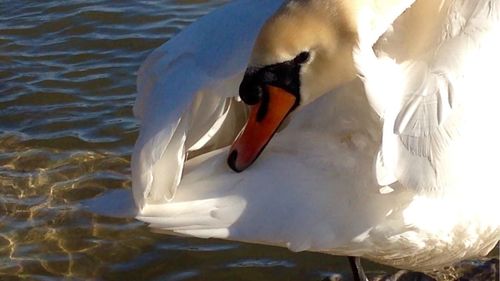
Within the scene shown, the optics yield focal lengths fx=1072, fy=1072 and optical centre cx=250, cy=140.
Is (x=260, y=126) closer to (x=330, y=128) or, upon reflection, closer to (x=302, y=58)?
(x=302, y=58)

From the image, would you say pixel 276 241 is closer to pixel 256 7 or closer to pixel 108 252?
pixel 256 7

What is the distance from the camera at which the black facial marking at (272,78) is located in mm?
2854

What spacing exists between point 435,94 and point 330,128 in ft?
1.72

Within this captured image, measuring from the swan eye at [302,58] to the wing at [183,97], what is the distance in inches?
7.7

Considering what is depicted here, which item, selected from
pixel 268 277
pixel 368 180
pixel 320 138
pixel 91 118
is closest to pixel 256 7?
pixel 320 138

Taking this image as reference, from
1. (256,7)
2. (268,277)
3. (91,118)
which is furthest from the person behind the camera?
(91,118)

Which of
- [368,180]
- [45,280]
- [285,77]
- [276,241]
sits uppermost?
[285,77]

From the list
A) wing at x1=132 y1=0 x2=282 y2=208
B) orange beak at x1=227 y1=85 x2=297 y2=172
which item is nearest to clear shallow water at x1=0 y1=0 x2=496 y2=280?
wing at x1=132 y1=0 x2=282 y2=208

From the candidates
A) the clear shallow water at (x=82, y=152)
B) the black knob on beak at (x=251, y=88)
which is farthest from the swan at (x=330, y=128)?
the clear shallow water at (x=82, y=152)

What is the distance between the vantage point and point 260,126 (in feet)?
9.85

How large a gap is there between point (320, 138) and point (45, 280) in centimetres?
164

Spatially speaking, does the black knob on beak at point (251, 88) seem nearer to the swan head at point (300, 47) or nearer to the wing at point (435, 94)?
the swan head at point (300, 47)

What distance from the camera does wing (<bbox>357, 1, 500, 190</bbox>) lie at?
2.70 m

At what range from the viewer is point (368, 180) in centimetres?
313
